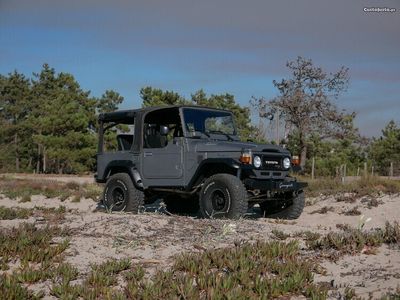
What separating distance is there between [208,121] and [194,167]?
3.86ft

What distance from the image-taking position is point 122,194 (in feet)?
36.4

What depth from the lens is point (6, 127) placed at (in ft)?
150

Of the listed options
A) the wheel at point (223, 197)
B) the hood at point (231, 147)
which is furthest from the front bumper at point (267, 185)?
the hood at point (231, 147)

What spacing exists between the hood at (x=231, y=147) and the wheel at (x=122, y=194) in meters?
1.85

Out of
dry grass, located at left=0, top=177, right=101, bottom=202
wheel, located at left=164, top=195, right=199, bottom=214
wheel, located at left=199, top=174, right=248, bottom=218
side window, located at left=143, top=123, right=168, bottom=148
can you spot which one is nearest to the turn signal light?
wheel, located at left=199, top=174, right=248, bottom=218

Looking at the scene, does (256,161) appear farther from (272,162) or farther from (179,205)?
(179,205)

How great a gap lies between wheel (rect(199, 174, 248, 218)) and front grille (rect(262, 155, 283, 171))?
2.25ft

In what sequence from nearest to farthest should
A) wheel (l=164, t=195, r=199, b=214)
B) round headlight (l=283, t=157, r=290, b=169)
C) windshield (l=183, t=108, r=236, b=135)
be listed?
round headlight (l=283, t=157, r=290, b=169), windshield (l=183, t=108, r=236, b=135), wheel (l=164, t=195, r=199, b=214)

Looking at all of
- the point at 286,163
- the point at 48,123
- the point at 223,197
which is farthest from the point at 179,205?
the point at 48,123

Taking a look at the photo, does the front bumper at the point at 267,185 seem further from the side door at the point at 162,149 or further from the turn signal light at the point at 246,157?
the side door at the point at 162,149

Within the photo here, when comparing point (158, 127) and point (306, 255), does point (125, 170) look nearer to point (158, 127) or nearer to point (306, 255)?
point (158, 127)

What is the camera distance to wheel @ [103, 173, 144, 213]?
10.7 meters

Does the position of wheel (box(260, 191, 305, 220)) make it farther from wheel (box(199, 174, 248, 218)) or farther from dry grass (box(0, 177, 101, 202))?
dry grass (box(0, 177, 101, 202))

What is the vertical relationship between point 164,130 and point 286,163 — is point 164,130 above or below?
above
